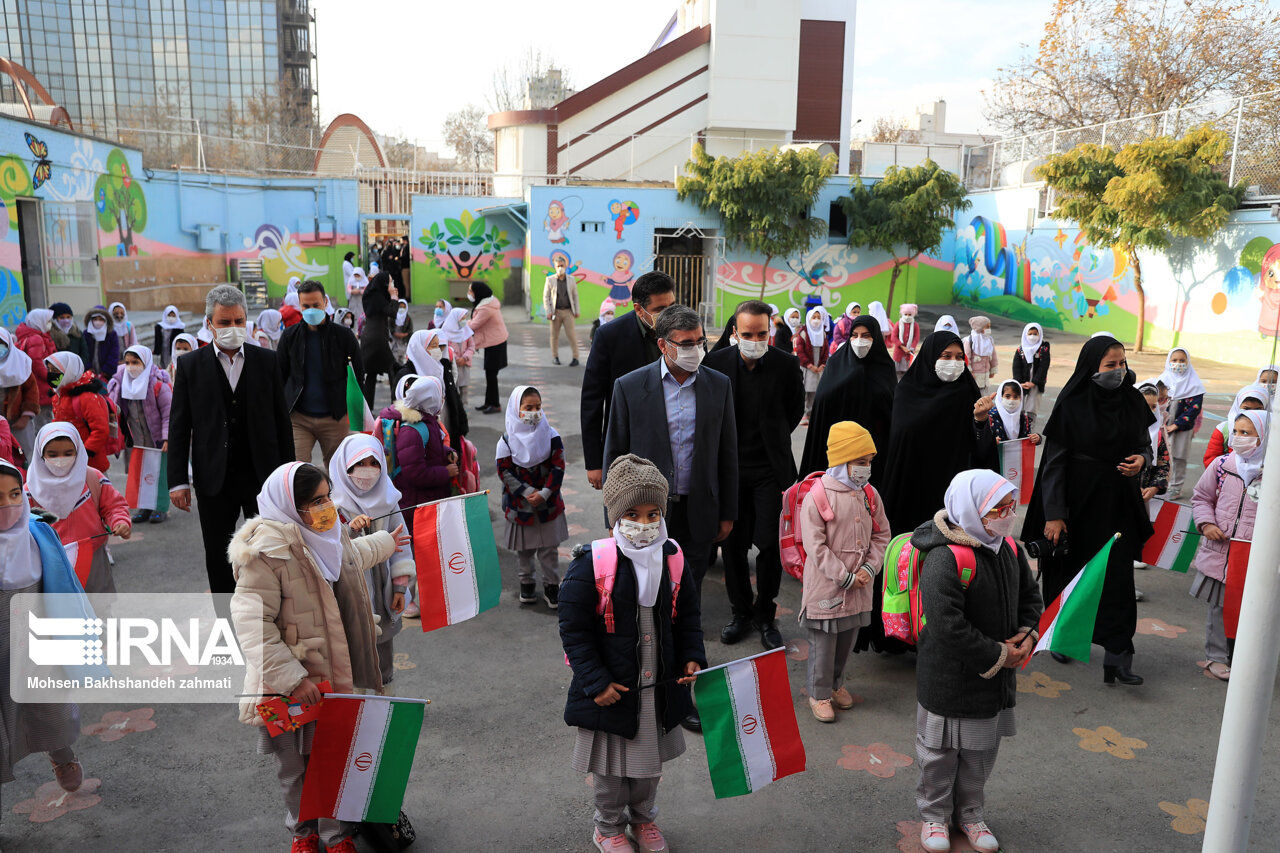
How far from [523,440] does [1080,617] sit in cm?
331

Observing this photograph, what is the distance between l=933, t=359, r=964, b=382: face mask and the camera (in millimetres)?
5113

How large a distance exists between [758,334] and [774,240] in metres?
19.3

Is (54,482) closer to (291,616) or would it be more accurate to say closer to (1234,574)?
(291,616)

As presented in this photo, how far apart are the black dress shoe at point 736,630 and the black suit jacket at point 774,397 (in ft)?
2.78

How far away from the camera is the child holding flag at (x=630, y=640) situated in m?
3.18

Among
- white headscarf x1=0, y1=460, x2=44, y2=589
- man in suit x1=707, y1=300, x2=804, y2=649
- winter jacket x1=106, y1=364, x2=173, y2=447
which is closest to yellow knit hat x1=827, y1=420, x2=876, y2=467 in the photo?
man in suit x1=707, y1=300, x2=804, y2=649

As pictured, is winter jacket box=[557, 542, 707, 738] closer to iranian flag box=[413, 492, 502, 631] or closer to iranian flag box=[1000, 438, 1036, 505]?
iranian flag box=[413, 492, 502, 631]

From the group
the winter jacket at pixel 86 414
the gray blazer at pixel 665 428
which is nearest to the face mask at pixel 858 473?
the gray blazer at pixel 665 428

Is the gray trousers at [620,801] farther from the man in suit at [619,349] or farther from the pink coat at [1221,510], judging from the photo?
the pink coat at [1221,510]

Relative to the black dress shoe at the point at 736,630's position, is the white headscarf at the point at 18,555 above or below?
above

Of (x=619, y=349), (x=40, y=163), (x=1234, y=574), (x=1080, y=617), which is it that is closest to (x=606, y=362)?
(x=619, y=349)

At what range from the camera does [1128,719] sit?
4547 millimetres

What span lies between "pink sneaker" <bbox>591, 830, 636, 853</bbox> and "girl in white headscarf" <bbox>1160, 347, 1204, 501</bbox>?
712cm

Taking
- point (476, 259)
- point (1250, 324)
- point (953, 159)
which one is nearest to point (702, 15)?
point (953, 159)
